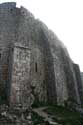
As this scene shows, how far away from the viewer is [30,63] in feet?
50.8

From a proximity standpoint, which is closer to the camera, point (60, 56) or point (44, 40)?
point (44, 40)

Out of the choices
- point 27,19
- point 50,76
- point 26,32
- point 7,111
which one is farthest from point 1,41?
point 7,111

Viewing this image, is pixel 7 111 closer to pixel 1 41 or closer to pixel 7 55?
pixel 7 55

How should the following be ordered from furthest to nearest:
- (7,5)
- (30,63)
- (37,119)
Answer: (7,5), (30,63), (37,119)

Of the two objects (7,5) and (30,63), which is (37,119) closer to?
(30,63)

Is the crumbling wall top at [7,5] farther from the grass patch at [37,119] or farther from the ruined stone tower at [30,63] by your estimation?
the grass patch at [37,119]

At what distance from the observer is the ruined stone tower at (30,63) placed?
42.3ft

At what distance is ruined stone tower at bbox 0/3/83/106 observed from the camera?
12.9 m

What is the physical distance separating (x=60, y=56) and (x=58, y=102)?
18.5 ft

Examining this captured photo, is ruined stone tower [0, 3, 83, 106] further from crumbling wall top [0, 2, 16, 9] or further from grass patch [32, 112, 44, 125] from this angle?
grass patch [32, 112, 44, 125]

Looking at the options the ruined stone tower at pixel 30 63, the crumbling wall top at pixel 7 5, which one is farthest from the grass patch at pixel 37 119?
the crumbling wall top at pixel 7 5

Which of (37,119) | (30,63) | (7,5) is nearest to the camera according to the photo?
(37,119)

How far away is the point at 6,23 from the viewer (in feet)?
51.3

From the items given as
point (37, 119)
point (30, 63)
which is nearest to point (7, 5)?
point (30, 63)
